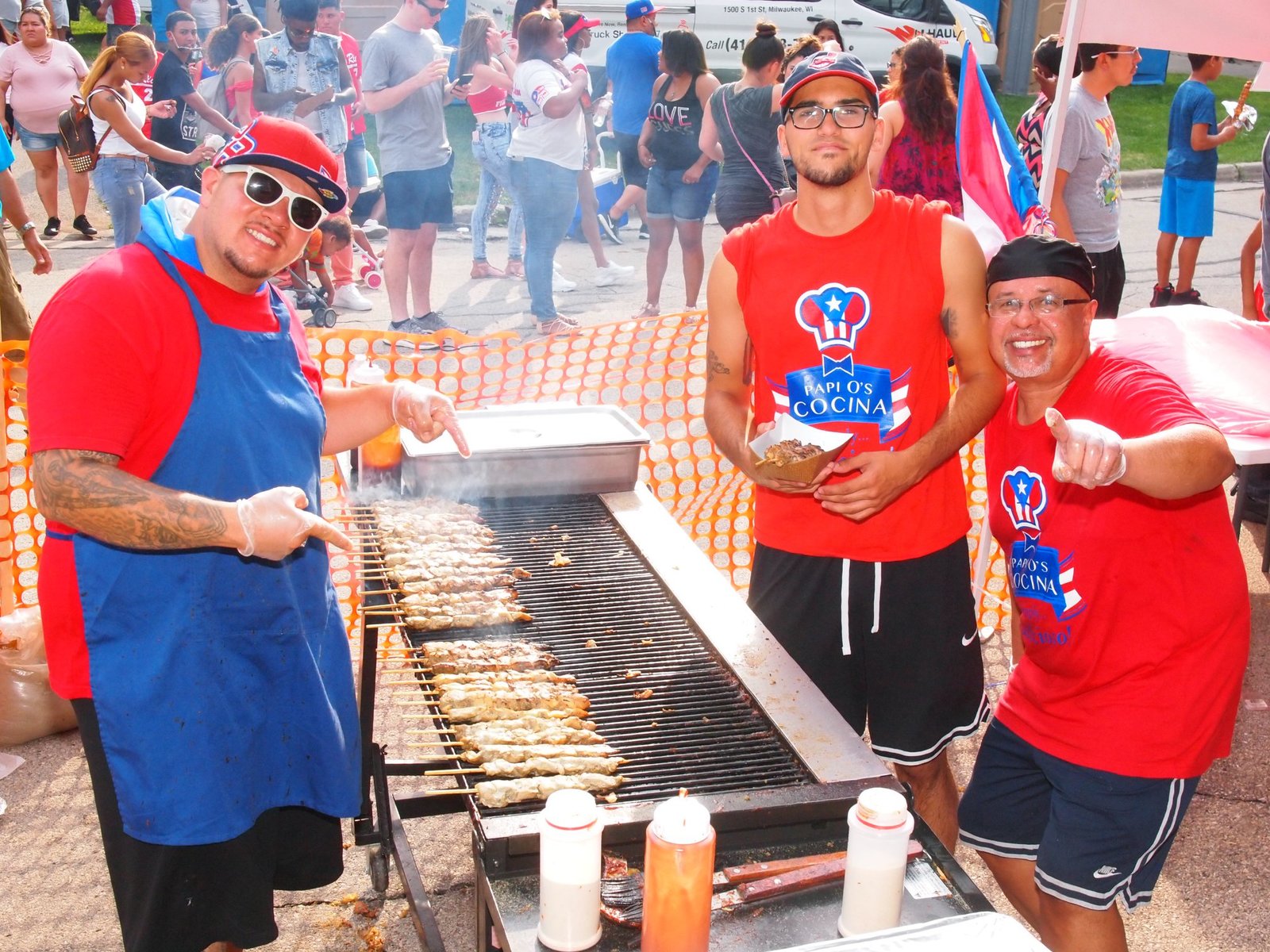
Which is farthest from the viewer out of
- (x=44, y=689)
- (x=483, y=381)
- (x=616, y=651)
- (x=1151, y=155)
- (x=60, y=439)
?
(x=1151, y=155)

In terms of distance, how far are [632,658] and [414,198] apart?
22.5ft

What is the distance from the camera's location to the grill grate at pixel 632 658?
293 centimetres

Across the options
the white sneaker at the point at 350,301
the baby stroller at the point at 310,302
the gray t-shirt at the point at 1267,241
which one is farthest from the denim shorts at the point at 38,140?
the gray t-shirt at the point at 1267,241

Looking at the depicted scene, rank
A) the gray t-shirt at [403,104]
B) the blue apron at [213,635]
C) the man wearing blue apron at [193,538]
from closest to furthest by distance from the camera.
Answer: the man wearing blue apron at [193,538] < the blue apron at [213,635] < the gray t-shirt at [403,104]

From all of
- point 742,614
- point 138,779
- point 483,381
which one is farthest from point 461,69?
point 138,779

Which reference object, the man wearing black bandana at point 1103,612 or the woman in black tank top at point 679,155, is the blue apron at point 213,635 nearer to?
the man wearing black bandana at point 1103,612

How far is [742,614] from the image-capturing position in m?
3.63

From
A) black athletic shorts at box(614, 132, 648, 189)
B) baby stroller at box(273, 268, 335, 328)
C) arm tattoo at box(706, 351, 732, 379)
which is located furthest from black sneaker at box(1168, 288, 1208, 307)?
arm tattoo at box(706, 351, 732, 379)

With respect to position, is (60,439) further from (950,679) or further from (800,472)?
(950,679)

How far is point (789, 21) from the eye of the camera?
17.4 meters

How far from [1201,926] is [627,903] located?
2.53 meters

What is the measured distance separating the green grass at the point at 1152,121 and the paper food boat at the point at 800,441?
47.3ft

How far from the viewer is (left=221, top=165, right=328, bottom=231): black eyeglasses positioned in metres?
2.82

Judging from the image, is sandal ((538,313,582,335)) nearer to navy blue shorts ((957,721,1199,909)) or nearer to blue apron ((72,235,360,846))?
blue apron ((72,235,360,846))
